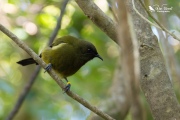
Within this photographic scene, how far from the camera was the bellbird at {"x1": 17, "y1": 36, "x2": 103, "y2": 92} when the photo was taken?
3434mm

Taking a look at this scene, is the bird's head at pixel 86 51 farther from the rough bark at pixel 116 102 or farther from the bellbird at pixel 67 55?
the rough bark at pixel 116 102

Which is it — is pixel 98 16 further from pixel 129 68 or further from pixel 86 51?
pixel 86 51

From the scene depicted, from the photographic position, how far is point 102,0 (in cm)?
505

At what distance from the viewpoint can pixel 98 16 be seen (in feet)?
6.26

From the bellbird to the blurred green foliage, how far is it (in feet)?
3.88

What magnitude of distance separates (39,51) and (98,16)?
10.3ft

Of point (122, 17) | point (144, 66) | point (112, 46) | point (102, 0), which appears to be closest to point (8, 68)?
point (112, 46)

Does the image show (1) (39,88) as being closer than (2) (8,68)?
Yes

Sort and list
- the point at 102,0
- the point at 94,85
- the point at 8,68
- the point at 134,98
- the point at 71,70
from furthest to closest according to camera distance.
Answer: the point at 8,68, the point at 94,85, the point at 102,0, the point at 71,70, the point at 134,98

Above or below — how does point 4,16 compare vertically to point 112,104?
above

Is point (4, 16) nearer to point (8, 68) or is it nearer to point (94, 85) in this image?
point (8, 68)

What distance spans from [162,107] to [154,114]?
6 cm

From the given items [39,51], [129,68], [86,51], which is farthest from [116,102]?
[129,68]

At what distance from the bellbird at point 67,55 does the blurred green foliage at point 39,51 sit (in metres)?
1.18
